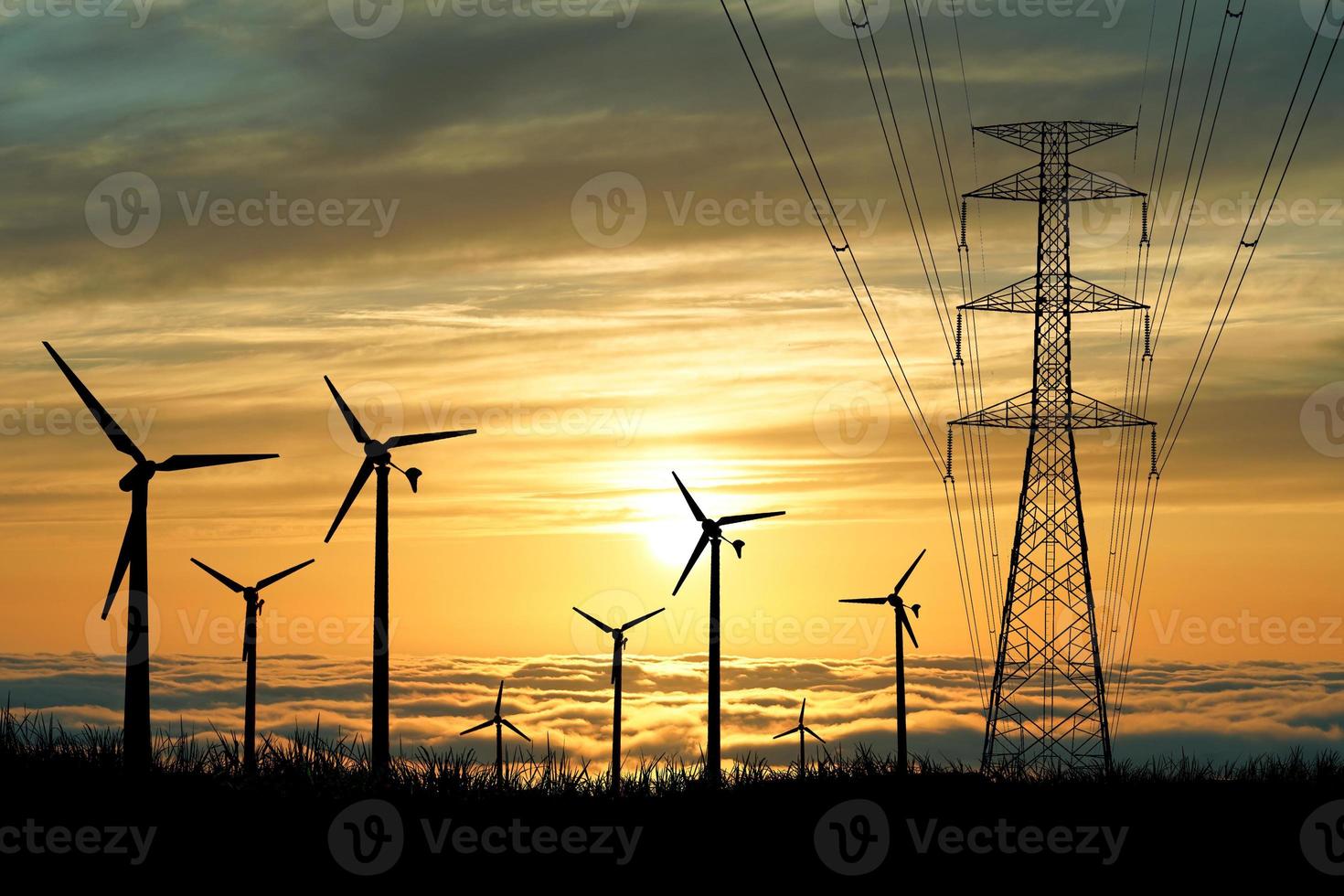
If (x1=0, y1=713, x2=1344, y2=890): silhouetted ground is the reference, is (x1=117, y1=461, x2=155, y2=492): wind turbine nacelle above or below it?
above

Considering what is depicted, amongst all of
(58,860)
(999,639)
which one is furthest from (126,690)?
(999,639)

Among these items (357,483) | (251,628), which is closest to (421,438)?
(357,483)

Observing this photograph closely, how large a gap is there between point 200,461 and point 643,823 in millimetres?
22113

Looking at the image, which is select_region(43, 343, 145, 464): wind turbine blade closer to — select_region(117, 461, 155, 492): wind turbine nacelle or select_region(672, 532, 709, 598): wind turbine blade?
select_region(117, 461, 155, 492): wind turbine nacelle

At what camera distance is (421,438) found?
241ft

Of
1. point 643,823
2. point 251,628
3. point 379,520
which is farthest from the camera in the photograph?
point 251,628

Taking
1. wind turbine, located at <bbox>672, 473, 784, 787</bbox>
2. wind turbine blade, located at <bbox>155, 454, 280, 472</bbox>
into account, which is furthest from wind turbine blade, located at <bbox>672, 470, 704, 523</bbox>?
wind turbine blade, located at <bbox>155, 454, 280, 472</bbox>

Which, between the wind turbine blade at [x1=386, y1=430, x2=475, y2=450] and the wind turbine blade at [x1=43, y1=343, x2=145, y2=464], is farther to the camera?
the wind turbine blade at [x1=386, y1=430, x2=475, y2=450]

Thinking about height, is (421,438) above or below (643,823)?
above

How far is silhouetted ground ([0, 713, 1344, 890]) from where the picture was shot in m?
42.4

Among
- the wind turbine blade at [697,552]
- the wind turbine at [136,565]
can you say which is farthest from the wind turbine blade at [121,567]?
the wind turbine blade at [697,552]

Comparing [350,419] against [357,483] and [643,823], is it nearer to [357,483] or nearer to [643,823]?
[357,483]

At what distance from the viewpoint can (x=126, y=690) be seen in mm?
47000

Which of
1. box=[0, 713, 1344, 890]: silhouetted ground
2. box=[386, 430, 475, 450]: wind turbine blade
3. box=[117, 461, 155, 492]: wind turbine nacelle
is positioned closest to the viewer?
box=[0, 713, 1344, 890]: silhouetted ground
